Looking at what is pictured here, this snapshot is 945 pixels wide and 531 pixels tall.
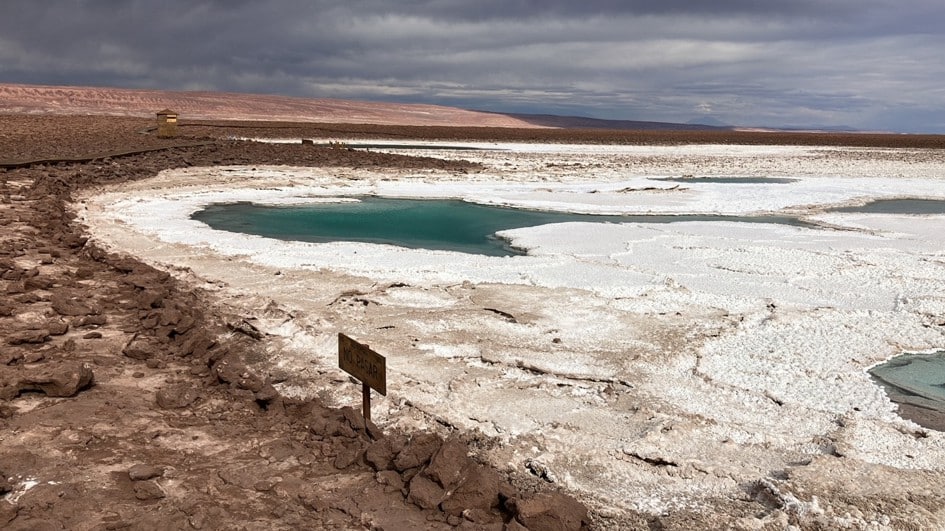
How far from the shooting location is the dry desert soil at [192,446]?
321cm

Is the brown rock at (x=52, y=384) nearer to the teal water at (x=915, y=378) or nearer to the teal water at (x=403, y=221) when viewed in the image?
the teal water at (x=915, y=378)

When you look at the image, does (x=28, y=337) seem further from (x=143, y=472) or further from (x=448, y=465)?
(x=448, y=465)

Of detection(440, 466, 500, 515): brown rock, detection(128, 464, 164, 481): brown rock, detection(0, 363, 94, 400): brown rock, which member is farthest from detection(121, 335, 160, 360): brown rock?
detection(440, 466, 500, 515): brown rock

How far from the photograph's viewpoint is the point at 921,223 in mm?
12023

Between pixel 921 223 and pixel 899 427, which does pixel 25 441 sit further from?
pixel 921 223

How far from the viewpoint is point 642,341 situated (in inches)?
223

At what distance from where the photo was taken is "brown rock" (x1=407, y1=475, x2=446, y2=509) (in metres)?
3.30

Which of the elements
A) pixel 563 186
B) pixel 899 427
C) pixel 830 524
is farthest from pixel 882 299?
pixel 563 186

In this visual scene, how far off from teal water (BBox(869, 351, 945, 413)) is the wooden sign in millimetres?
3240

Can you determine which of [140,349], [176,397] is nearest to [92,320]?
[140,349]

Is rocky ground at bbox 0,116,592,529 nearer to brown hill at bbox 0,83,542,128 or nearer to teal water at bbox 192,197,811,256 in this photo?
teal water at bbox 192,197,811,256

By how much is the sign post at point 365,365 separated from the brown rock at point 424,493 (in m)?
0.43

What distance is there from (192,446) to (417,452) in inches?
45.4

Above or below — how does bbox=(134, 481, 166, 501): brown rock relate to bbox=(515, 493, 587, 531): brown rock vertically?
below
